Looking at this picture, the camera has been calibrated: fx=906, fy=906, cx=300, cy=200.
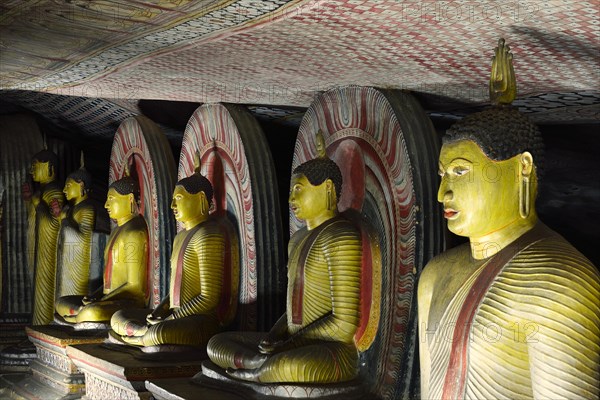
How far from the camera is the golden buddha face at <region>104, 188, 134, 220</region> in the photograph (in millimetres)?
7234

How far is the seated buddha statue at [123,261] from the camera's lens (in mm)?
7082

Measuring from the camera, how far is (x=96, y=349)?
5.99 metres

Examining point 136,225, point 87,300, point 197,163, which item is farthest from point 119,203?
point 197,163

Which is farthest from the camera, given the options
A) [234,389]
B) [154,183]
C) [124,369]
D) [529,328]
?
[154,183]

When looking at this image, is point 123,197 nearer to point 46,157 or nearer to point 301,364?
point 46,157

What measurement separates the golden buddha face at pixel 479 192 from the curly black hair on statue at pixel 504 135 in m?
0.03

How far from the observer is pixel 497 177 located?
331cm

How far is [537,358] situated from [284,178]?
19.1 ft

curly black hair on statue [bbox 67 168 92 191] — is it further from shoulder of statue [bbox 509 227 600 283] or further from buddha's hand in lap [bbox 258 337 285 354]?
shoulder of statue [bbox 509 227 600 283]

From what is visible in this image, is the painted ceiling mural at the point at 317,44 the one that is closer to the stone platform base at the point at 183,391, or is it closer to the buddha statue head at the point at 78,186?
the stone platform base at the point at 183,391

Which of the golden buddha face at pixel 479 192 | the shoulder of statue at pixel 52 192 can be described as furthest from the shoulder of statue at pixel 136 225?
the golden buddha face at pixel 479 192

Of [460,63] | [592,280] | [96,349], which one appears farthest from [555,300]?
[96,349]

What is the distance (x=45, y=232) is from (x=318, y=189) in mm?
4558

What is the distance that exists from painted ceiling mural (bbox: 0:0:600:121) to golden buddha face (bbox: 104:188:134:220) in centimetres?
169
